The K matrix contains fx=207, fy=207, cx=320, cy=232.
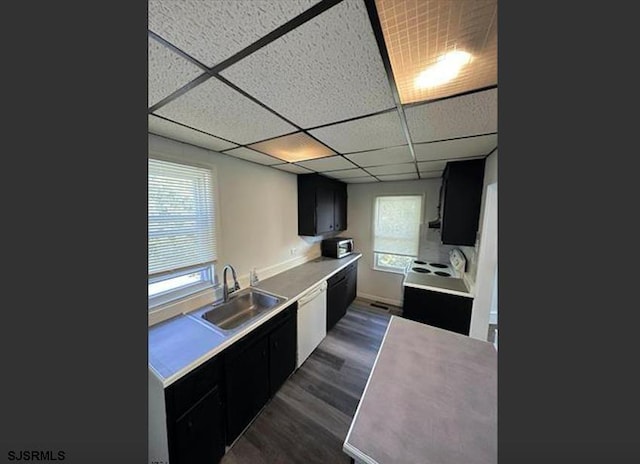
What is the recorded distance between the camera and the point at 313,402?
178cm

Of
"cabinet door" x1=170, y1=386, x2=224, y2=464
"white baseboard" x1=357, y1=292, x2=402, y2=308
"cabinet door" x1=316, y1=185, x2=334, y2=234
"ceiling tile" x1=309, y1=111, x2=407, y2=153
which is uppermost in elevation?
"ceiling tile" x1=309, y1=111, x2=407, y2=153

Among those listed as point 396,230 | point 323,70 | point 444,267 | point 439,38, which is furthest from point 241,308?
point 444,267

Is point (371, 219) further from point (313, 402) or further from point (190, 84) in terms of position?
point (190, 84)

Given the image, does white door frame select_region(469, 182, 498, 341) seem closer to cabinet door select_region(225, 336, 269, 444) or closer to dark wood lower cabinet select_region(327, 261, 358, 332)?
dark wood lower cabinet select_region(327, 261, 358, 332)

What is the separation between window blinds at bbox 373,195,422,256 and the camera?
3375 millimetres

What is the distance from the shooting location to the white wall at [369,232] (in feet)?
11.3

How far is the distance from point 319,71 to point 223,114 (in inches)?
25.2

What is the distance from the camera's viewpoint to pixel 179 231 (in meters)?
1.61

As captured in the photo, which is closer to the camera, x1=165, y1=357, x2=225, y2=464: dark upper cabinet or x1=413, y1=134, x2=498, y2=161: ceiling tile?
x1=165, y1=357, x2=225, y2=464: dark upper cabinet

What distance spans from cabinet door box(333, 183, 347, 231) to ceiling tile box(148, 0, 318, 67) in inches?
107

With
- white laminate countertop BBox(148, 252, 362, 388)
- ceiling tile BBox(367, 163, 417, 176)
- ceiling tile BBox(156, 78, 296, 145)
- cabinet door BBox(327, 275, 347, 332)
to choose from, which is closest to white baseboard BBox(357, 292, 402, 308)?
cabinet door BBox(327, 275, 347, 332)

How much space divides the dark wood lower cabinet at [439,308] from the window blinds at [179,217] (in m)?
2.23

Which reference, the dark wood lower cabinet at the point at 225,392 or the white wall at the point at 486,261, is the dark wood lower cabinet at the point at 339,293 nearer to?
the dark wood lower cabinet at the point at 225,392
